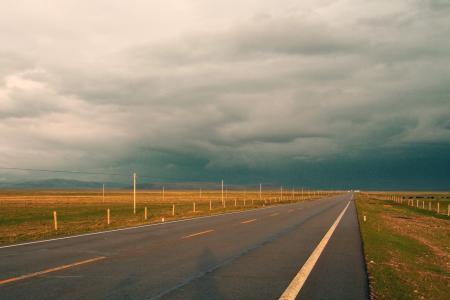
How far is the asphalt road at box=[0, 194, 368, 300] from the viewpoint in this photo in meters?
7.93

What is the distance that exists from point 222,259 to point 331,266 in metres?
3.01

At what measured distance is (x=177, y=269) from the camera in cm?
1023

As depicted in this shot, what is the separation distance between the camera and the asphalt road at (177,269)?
26.0 ft

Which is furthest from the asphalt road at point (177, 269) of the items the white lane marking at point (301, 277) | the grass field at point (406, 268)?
the grass field at point (406, 268)

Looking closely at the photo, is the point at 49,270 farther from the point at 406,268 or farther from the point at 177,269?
the point at 406,268

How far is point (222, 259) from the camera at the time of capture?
11.9 metres

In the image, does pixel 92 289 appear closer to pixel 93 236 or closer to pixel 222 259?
pixel 222 259

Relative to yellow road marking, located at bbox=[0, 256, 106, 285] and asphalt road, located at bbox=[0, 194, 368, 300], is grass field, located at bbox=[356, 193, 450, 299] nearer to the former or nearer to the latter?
asphalt road, located at bbox=[0, 194, 368, 300]

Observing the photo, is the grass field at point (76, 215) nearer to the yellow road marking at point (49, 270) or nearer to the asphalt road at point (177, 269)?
the asphalt road at point (177, 269)

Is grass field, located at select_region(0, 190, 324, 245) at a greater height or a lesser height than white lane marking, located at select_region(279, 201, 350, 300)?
lesser

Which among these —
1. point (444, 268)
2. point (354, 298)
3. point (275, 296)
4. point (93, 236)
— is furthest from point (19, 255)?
point (444, 268)

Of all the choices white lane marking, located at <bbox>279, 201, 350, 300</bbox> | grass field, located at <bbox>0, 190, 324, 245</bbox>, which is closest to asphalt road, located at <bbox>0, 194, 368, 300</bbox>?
white lane marking, located at <bbox>279, 201, 350, 300</bbox>

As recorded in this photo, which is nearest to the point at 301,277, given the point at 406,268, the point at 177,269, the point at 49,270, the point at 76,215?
the point at 177,269

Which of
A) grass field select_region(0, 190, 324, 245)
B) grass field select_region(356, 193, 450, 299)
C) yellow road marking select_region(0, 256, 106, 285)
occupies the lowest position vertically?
grass field select_region(0, 190, 324, 245)
